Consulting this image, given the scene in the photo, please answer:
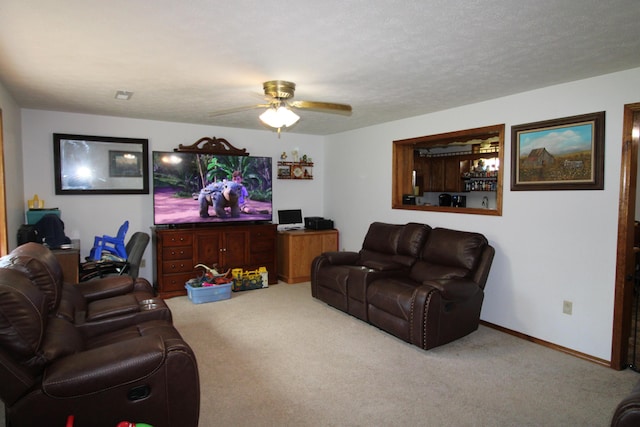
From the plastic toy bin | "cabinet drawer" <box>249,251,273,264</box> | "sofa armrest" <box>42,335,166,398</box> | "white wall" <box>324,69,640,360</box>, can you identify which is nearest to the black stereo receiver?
"cabinet drawer" <box>249,251,273,264</box>

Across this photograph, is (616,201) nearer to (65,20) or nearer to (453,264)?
(453,264)

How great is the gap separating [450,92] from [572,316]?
2.32m

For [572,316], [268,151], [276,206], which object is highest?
[268,151]

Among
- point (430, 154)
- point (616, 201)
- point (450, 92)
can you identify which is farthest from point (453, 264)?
point (430, 154)

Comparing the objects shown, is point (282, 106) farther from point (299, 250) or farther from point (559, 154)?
point (299, 250)

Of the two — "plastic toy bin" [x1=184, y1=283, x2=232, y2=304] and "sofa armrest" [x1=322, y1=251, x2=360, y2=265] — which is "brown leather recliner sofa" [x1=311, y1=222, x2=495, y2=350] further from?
"plastic toy bin" [x1=184, y1=283, x2=232, y2=304]

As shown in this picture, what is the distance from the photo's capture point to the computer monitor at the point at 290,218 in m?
6.14

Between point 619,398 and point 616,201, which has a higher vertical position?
point 616,201

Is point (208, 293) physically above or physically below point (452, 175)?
below

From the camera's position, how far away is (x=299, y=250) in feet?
18.7

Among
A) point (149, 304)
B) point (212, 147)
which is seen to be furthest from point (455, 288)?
point (212, 147)

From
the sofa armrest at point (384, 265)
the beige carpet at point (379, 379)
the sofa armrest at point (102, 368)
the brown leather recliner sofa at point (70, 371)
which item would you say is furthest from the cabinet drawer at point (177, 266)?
the sofa armrest at point (102, 368)

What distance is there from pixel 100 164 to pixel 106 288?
228 cm

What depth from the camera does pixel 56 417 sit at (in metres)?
1.68
